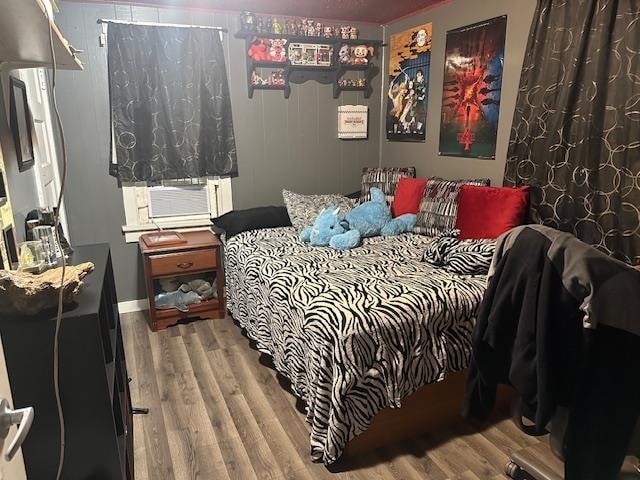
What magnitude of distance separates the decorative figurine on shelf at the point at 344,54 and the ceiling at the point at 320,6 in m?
0.22

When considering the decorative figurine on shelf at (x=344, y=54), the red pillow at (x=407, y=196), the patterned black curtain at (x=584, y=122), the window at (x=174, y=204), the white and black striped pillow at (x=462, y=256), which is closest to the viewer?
the patterned black curtain at (x=584, y=122)

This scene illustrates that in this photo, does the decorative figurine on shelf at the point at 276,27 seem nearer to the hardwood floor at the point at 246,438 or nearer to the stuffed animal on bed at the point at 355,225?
the stuffed animal on bed at the point at 355,225

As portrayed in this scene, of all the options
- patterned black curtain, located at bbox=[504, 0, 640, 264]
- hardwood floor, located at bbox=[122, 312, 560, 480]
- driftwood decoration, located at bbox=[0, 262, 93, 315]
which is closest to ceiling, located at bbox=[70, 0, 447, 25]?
patterned black curtain, located at bbox=[504, 0, 640, 264]

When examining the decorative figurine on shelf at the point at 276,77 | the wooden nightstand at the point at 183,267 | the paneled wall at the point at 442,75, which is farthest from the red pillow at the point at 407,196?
the wooden nightstand at the point at 183,267

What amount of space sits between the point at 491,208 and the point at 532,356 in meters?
1.43

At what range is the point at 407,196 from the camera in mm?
3227

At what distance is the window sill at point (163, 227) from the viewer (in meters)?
3.31

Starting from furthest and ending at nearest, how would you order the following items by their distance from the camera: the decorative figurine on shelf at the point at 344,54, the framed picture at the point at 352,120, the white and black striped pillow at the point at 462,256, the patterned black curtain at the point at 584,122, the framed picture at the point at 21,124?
the framed picture at the point at 352,120 < the decorative figurine on shelf at the point at 344,54 < the white and black striped pillow at the point at 462,256 < the patterned black curtain at the point at 584,122 < the framed picture at the point at 21,124

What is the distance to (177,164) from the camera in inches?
129

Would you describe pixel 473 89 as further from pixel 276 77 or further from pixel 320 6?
pixel 276 77

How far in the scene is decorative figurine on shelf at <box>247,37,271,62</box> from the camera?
332cm

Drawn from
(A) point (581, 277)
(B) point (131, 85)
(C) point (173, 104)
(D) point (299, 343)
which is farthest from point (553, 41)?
(B) point (131, 85)

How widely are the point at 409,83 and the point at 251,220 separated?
5.50ft

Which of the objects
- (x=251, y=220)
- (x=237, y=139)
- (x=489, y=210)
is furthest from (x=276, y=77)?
(x=489, y=210)
